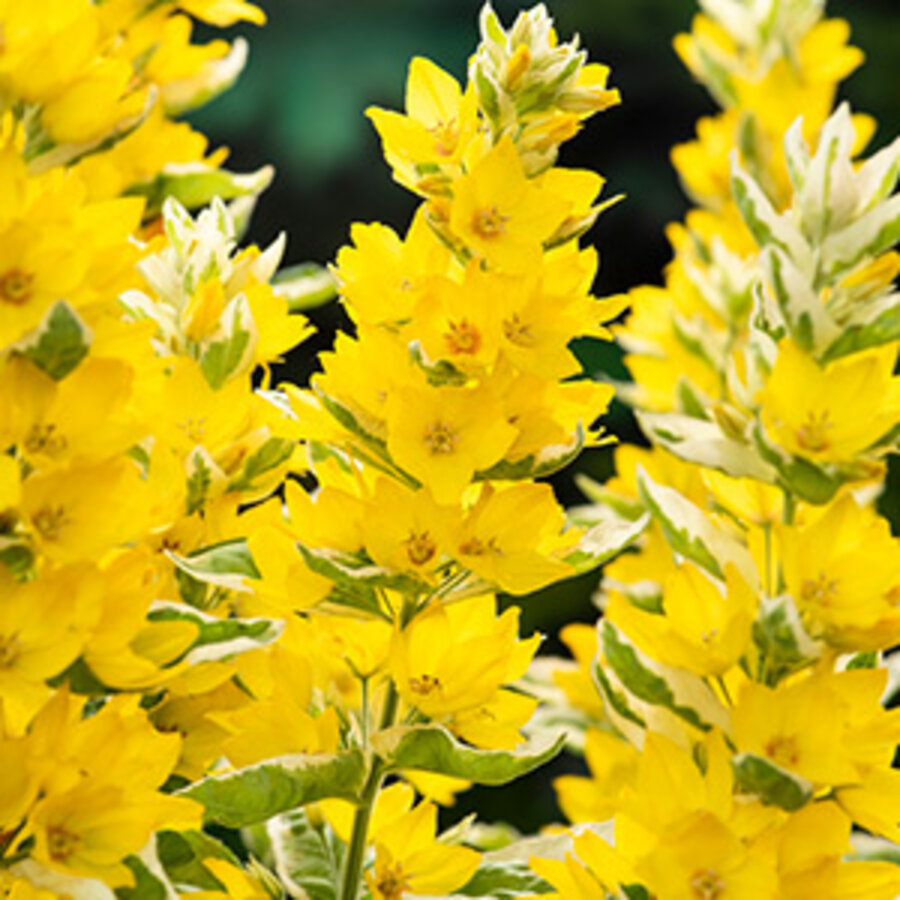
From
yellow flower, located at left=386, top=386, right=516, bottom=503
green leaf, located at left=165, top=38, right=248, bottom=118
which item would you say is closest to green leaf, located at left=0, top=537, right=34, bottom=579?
yellow flower, located at left=386, top=386, right=516, bottom=503

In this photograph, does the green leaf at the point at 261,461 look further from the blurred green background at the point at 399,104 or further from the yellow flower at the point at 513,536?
the blurred green background at the point at 399,104

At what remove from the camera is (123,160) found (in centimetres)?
70

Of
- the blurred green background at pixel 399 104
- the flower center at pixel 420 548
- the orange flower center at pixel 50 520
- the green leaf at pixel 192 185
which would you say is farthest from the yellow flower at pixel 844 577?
the blurred green background at pixel 399 104

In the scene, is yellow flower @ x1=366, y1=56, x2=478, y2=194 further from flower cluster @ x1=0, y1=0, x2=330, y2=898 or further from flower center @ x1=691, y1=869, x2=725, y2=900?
flower center @ x1=691, y1=869, x2=725, y2=900

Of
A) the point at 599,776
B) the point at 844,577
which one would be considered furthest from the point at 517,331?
the point at 599,776

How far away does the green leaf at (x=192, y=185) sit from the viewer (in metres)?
0.69

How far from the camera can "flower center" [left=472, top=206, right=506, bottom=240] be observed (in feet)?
1.51

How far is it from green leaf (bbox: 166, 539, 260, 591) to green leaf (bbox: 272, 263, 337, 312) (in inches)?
7.0

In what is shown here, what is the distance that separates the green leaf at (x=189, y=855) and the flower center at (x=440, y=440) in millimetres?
158

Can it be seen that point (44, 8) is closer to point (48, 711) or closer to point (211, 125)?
point (48, 711)

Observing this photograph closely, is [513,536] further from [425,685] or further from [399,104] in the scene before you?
[399,104]

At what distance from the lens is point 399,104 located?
196cm

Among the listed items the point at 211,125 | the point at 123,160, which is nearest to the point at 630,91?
the point at 211,125

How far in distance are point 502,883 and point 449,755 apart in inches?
2.7
